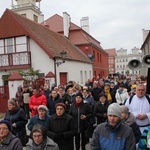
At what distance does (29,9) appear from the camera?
35.3 metres

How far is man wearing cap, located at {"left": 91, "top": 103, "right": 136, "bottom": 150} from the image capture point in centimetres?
340

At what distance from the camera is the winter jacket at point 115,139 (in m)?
3.40

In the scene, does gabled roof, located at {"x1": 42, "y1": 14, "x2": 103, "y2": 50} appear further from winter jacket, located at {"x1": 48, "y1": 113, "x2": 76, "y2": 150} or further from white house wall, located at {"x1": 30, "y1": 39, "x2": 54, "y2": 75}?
winter jacket, located at {"x1": 48, "y1": 113, "x2": 76, "y2": 150}

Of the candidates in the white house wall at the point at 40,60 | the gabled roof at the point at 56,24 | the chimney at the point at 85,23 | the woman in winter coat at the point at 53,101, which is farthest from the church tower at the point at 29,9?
the woman in winter coat at the point at 53,101

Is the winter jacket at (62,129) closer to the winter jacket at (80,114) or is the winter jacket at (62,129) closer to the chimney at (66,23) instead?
the winter jacket at (80,114)

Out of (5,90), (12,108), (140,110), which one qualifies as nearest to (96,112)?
(140,110)

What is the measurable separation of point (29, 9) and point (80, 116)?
3220 centimetres

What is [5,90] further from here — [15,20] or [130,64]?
[130,64]

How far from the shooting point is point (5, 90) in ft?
45.8

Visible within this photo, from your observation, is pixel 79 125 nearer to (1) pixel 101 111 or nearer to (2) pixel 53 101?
(1) pixel 101 111

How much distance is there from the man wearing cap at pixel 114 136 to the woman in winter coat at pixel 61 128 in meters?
1.22

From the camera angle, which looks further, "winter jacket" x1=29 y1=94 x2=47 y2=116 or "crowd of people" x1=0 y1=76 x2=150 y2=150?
"winter jacket" x1=29 y1=94 x2=47 y2=116

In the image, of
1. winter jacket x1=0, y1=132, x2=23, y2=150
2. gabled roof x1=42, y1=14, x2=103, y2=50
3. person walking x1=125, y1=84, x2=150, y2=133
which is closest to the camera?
winter jacket x1=0, y1=132, x2=23, y2=150

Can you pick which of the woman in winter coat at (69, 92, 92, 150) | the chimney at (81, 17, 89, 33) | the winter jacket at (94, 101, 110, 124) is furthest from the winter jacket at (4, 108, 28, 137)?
the chimney at (81, 17, 89, 33)
